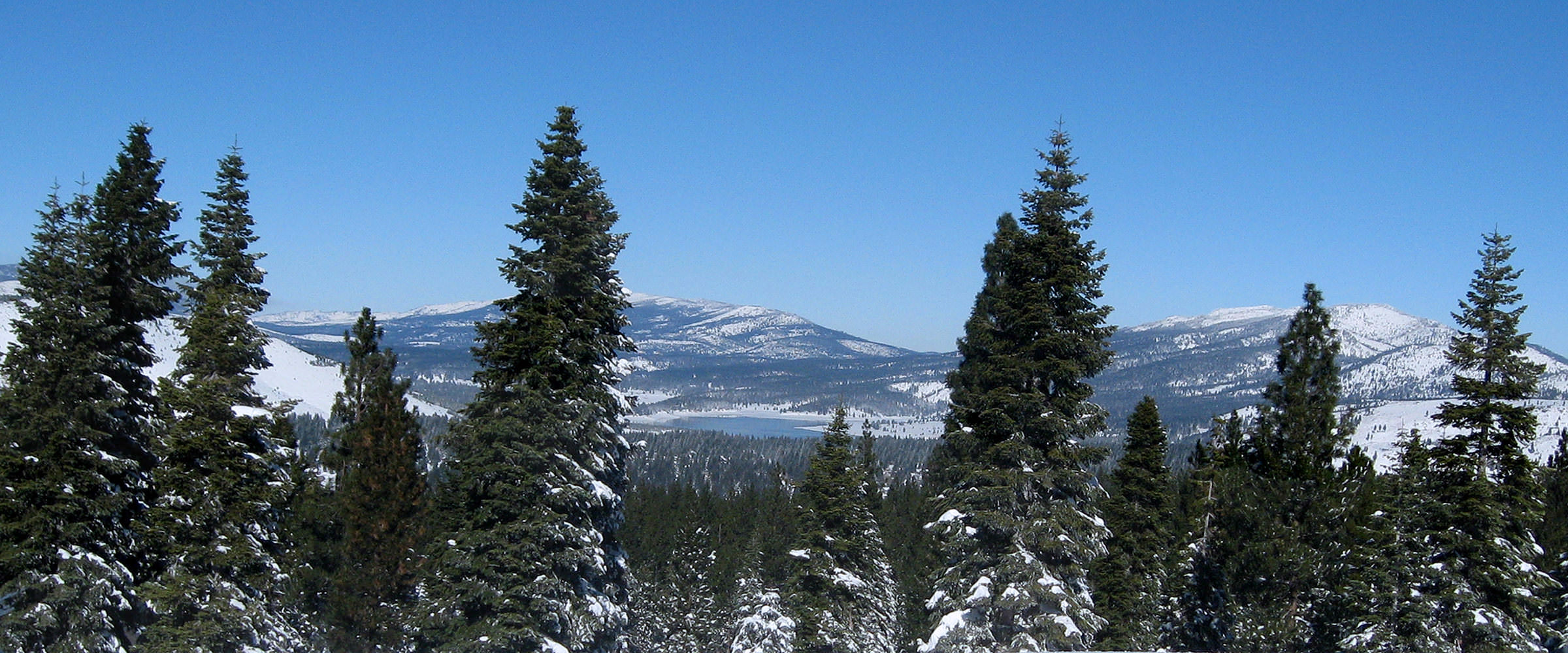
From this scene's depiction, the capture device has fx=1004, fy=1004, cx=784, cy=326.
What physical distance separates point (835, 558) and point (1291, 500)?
52.9ft

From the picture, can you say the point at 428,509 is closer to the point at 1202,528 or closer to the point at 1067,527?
the point at 1067,527

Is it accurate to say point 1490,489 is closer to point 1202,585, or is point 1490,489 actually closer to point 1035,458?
point 1202,585

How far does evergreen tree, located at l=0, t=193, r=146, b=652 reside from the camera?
22.4 metres

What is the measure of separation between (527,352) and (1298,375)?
2777cm

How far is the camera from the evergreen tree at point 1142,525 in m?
36.8

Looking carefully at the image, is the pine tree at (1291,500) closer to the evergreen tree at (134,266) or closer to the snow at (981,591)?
the snow at (981,591)

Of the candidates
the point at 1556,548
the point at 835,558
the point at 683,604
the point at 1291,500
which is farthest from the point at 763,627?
the point at 683,604

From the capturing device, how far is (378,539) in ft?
101

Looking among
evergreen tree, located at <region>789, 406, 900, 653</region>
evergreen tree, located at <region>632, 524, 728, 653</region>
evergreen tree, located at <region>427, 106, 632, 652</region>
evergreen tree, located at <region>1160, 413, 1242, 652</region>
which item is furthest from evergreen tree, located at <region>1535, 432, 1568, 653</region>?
evergreen tree, located at <region>632, 524, 728, 653</region>

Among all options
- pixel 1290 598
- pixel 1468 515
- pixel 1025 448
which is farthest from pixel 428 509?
pixel 1468 515

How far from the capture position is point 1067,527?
75.6 ft

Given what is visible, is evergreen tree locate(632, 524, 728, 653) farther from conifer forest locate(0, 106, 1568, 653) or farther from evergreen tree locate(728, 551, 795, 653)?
conifer forest locate(0, 106, 1568, 653)

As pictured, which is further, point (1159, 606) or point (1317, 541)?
point (1159, 606)

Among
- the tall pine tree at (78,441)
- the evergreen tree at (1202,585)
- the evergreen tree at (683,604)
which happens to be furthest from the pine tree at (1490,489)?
the evergreen tree at (683,604)
